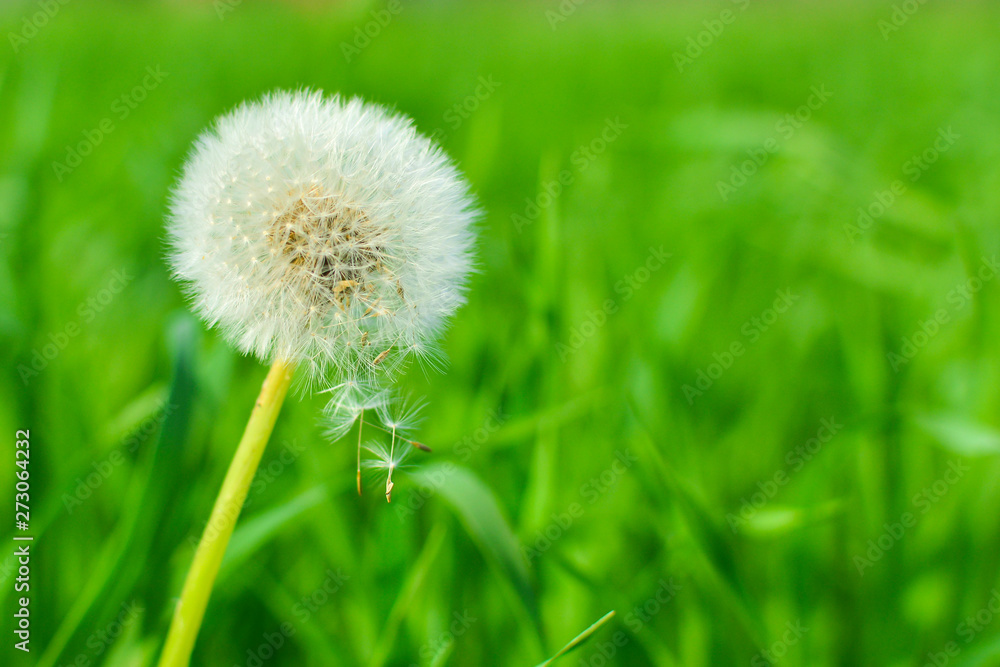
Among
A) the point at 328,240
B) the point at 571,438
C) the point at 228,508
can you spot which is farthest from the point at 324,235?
the point at 571,438

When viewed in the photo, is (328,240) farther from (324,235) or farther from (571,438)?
(571,438)

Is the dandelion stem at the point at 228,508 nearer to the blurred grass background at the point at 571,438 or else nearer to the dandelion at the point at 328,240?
the dandelion at the point at 328,240

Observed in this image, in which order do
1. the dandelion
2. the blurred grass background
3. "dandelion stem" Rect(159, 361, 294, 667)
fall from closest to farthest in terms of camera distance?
"dandelion stem" Rect(159, 361, 294, 667), the dandelion, the blurred grass background

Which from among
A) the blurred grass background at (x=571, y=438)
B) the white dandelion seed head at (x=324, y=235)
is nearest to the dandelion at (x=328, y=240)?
the white dandelion seed head at (x=324, y=235)

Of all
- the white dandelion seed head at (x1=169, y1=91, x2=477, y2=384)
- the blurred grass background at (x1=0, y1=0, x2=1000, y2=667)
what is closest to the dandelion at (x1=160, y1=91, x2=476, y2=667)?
the white dandelion seed head at (x1=169, y1=91, x2=477, y2=384)

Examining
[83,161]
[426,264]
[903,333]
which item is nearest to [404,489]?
[426,264]

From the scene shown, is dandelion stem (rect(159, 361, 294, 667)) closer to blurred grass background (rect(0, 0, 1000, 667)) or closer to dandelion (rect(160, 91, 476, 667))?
dandelion (rect(160, 91, 476, 667))

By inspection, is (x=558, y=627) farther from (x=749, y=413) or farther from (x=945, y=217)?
(x=945, y=217)
